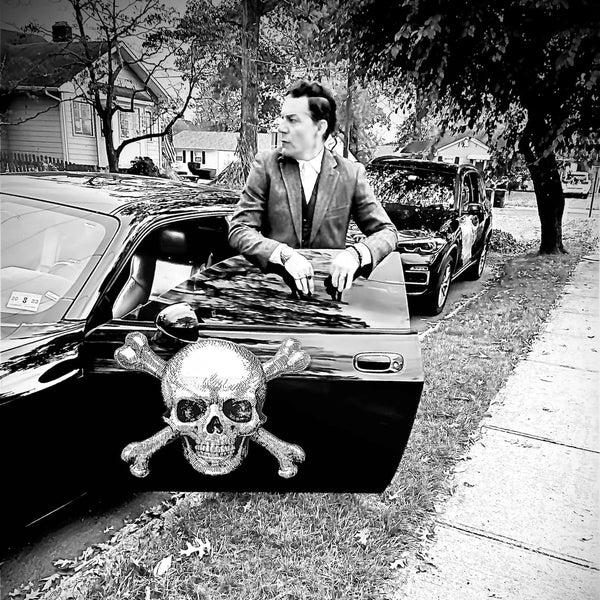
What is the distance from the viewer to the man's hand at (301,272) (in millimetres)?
1896

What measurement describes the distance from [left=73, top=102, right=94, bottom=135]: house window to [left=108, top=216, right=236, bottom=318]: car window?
17.6 m

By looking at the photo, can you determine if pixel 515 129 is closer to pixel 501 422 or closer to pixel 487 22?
pixel 487 22

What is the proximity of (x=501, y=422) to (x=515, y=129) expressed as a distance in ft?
28.1

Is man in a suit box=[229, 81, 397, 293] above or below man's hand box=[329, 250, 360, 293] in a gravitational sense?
above

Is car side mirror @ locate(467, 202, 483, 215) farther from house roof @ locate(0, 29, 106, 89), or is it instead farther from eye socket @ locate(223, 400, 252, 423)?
house roof @ locate(0, 29, 106, 89)

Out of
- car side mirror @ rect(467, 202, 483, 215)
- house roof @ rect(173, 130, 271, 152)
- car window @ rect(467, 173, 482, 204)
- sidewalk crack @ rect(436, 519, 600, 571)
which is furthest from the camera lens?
house roof @ rect(173, 130, 271, 152)

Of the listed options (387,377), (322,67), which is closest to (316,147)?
(387,377)

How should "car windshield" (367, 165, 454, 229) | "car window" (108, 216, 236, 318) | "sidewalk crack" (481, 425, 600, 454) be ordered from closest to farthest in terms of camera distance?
1. "car window" (108, 216, 236, 318)
2. "sidewalk crack" (481, 425, 600, 454)
3. "car windshield" (367, 165, 454, 229)

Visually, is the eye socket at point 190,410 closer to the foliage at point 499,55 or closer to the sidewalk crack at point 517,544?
the sidewalk crack at point 517,544

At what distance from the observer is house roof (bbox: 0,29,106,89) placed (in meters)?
10.6

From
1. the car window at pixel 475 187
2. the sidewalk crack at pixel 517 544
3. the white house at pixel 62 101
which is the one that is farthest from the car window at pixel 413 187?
the white house at pixel 62 101

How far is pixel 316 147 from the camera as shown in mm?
2158

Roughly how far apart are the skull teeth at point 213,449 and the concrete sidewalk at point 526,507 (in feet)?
3.39

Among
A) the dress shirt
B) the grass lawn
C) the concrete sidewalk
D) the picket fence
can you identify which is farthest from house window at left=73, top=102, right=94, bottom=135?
the dress shirt
